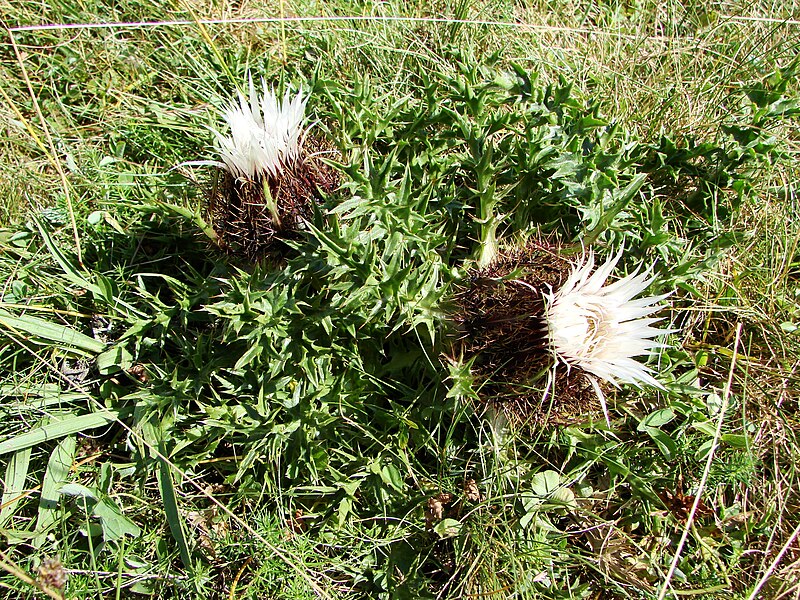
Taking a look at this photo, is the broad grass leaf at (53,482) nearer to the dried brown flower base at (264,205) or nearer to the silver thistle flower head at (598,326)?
the dried brown flower base at (264,205)

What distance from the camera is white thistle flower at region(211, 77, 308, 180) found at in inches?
76.2

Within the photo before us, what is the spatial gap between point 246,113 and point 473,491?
1.42 m

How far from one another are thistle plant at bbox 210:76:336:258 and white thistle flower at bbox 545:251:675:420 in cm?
81

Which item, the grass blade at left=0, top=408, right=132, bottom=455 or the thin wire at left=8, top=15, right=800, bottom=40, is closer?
the grass blade at left=0, top=408, right=132, bottom=455

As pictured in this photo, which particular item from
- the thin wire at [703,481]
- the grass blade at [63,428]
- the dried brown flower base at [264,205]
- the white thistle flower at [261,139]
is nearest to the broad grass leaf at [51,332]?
the grass blade at [63,428]

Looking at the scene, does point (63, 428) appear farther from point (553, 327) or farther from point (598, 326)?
point (598, 326)

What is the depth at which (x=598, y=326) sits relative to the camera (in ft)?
5.95

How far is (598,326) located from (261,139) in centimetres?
110

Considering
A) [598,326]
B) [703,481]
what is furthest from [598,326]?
[703,481]

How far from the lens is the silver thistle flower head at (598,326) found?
1.78 metres

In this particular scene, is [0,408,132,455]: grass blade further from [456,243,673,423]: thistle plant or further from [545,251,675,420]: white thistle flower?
[545,251,675,420]: white thistle flower

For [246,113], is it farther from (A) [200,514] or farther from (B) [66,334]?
(A) [200,514]

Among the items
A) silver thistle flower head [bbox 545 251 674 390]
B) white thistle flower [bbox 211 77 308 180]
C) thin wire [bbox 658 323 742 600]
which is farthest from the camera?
thin wire [bbox 658 323 742 600]

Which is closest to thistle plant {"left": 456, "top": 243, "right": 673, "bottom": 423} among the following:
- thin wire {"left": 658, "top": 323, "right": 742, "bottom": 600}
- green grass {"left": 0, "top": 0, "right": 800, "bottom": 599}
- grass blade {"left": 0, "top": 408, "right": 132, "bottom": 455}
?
green grass {"left": 0, "top": 0, "right": 800, "bottom": 599}
